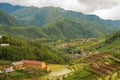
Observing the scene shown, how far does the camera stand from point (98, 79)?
277 feet

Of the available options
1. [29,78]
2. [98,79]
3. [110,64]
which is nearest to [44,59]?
[29,78]

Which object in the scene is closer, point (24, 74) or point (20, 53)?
point (24, 74)

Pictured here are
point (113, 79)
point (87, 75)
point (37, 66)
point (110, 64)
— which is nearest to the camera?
point (113, 79)

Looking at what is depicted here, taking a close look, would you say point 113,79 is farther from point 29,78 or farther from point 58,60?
point 58,60

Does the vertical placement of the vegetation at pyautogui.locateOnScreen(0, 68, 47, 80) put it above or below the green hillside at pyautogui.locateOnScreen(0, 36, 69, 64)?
below

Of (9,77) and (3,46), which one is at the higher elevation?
(3,46)

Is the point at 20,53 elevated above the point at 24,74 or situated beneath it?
elevated above

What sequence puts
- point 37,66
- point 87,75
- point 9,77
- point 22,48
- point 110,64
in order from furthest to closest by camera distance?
1. point 22,48
2. point 37,66
3. point 9,77
4. point 110,64
5. point 87,75

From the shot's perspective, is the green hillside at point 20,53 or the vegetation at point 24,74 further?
the green hillside at point 20,53

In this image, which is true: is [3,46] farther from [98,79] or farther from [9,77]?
[98,79]

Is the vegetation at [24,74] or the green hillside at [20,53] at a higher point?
the green hillside at [20,53]

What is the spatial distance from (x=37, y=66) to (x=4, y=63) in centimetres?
1837

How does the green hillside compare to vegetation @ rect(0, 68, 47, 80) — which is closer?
vegetation @ rect(0, 68, 47, 80)

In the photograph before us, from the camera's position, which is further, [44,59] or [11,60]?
[44,59]
